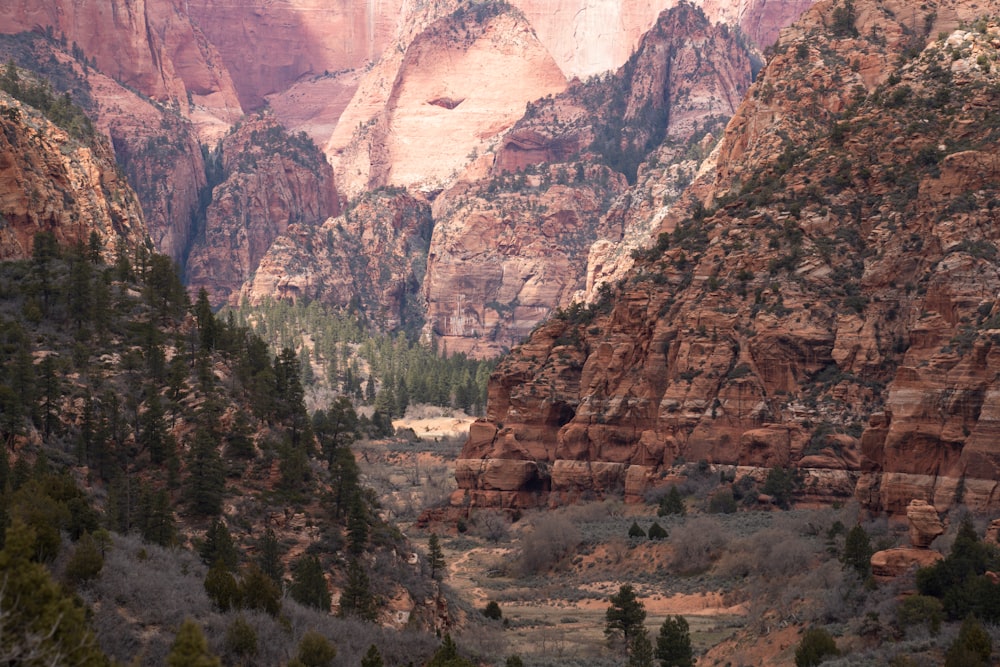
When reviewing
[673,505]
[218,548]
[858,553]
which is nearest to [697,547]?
[673,505]

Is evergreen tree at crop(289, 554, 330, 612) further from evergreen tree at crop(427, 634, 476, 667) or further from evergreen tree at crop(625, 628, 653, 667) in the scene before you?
evergreen tree at crop(625, 628, 653, 667)

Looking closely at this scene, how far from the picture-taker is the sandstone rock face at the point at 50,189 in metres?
101

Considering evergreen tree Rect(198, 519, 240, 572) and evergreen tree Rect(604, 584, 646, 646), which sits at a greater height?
evergreen tree Rect(198, 519, 240, 572)

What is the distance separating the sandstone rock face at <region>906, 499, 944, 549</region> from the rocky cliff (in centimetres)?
1902

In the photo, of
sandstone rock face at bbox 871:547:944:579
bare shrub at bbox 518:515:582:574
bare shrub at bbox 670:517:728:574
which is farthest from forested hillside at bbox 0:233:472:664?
bare shrub at bbox 670:517:728:574

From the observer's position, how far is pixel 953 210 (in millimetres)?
85812

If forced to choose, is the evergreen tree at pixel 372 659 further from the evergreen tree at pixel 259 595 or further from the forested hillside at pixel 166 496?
the evergreen tree at pixel 259 595

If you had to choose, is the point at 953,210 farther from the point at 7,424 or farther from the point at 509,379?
the point at 7,424

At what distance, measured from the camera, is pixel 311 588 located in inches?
2098

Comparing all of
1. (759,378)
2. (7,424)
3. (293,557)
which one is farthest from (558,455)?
(7,424)

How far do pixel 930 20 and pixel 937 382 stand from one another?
5897cm

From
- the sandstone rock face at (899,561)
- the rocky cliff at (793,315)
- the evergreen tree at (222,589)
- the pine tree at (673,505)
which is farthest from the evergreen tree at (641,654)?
the pine tree at (673,505)

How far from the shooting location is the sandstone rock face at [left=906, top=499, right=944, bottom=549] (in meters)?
51.2

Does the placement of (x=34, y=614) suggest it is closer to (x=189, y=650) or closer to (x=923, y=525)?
(x=189, y=650)
